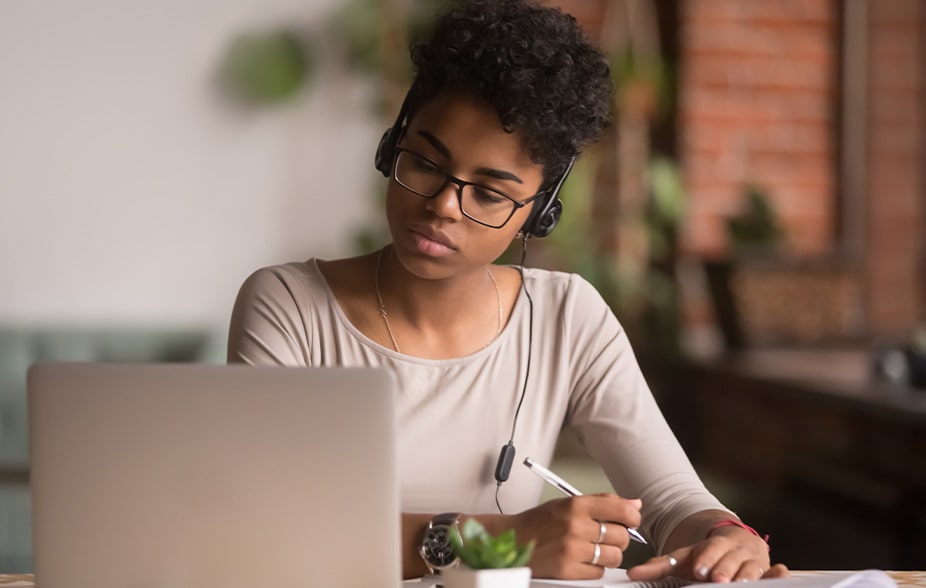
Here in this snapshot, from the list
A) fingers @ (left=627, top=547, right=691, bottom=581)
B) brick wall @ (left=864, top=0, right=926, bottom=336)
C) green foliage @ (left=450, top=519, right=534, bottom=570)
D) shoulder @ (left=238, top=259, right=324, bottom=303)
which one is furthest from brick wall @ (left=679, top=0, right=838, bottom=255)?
green foliage @ (left=450, top=519, right=534, bottom=570)

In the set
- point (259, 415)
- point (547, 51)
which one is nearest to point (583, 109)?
point (547, 51)

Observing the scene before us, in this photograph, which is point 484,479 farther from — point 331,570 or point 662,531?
point 331,570

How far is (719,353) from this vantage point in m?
3.79

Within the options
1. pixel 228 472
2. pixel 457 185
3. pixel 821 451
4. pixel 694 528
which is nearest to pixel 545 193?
pixel 457 185

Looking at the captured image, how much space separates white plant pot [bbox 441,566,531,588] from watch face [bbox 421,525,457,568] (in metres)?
0.25

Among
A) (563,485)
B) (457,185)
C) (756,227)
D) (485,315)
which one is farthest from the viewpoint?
(756,227)

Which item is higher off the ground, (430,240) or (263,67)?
(263,67)

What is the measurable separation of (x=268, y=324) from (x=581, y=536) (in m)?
0.55

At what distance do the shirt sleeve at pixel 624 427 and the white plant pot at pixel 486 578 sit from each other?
495 mm

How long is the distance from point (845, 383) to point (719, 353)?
1.04 metres

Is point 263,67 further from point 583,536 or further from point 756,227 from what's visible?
point 583,536

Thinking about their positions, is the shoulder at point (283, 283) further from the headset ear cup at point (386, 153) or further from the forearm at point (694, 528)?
the forearm at point (694, 528)

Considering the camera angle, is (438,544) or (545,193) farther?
(545,193)

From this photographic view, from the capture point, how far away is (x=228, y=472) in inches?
39.8
